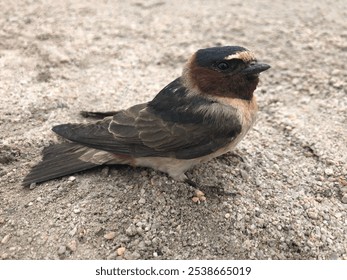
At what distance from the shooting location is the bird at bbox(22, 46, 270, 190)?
4.01m

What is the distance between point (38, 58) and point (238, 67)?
3363mm

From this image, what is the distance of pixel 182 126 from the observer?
13.4ft

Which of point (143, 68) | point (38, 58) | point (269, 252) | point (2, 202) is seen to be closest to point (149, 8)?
point (143, 68)

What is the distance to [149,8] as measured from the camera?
316 inches

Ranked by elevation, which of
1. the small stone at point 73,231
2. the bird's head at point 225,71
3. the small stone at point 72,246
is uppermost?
the bird's head at point 225,71

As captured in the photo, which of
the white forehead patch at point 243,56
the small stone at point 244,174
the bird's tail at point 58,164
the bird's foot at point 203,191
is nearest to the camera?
the white forehead patch at point 243,56

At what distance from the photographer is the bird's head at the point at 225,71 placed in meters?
3.96

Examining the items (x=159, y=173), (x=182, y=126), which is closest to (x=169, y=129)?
(x=182, y=126)

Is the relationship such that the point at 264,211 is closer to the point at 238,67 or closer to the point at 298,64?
the point at 238,67

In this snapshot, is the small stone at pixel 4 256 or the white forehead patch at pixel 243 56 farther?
the white forehead patch at pixel 243 56

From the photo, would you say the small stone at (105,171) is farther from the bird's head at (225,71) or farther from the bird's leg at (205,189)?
the bird's head at (225,71)

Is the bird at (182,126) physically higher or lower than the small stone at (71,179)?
higher

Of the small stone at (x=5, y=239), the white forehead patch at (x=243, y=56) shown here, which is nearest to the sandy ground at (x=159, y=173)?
the small stone at (x=5, y=239)

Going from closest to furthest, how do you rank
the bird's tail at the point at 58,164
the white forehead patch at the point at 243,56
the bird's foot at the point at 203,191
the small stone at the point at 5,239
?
the small stone at the point at 5,239
the white forehead patch at the point at 243,56
the bird's foot at the point at 203,191
the bird's tail at the point at 58,164
